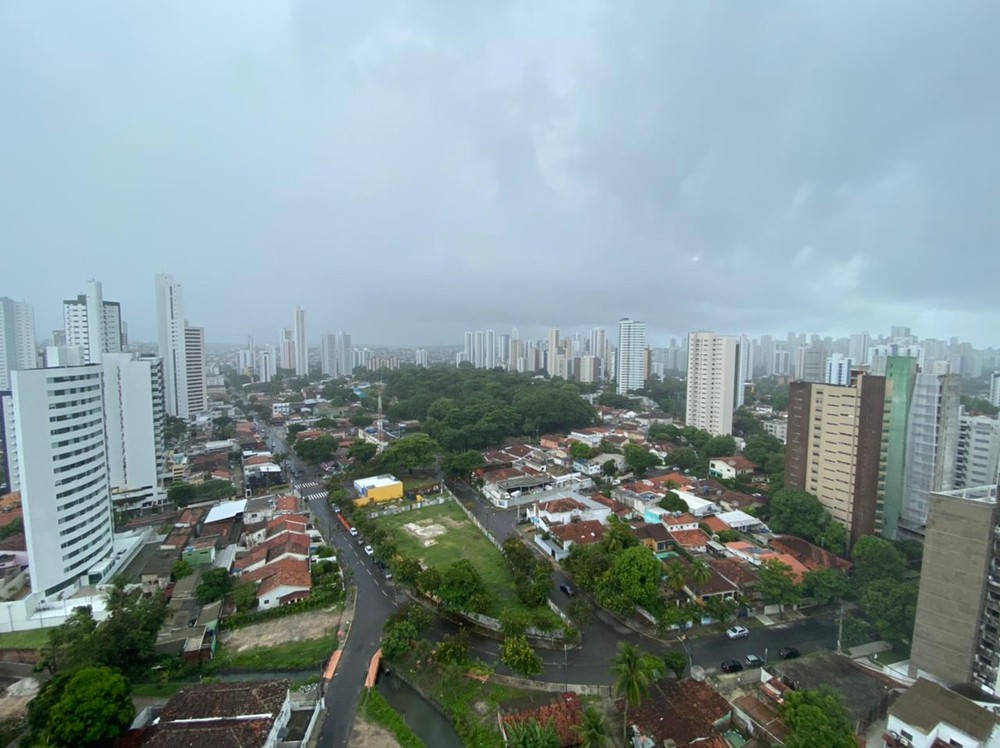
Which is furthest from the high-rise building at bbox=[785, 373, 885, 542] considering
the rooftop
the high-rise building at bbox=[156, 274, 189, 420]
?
the high-rise building at bbox=[156, 274, 189, 420]

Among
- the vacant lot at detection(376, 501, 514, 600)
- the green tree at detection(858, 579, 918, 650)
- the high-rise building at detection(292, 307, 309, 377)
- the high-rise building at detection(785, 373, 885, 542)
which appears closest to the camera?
the green tree at detection(858, 579, 918, 650)

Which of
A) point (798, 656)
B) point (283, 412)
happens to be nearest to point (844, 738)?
point (798, 656)

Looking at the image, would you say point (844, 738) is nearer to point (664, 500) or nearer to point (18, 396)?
point (664, 500)

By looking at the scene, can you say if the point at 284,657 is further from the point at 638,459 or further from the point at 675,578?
the point at 638,459

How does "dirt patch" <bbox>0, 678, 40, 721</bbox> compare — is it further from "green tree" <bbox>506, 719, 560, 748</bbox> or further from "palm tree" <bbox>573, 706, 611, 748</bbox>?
"palm tree" <bbox>573, 706, 611, 748</bbox>

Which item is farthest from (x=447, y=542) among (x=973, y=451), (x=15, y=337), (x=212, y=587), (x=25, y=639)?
(x=15, y=337)

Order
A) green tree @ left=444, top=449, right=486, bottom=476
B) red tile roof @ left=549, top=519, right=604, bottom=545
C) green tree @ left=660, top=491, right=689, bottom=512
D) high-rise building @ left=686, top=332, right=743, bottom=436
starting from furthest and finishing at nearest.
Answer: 1. high-rise building @ left=686, top=332, right=743, bottom=436
2. green tree @ left=444, top=449, right=486, bottom=476
3. green tree @ left=660, top=491, right=689, bottom=512
4. red tile roof @ left=549, top=519, right=604, bottom=545
